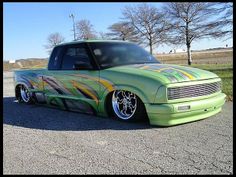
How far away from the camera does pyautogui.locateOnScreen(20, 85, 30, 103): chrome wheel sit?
8.35 m

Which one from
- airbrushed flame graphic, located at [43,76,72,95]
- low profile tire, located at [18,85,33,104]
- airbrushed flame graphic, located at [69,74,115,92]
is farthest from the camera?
low profile tire, located at [18,85,33,104]

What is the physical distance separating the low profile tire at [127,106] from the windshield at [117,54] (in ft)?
2.23

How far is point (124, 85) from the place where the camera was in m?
5.36

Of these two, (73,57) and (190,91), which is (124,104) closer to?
(190,91)

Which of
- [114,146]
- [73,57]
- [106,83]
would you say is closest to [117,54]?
[106,83]

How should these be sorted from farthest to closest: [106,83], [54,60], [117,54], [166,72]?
A: [54,60], [117,54], [106,83], [166,72]

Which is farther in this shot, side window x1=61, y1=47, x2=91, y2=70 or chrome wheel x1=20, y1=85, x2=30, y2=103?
chrome wheel x1=20, y1=85, x2=30, y2=103

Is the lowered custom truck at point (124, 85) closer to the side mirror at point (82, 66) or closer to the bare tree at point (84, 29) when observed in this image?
the side mirror at point (82, 66)

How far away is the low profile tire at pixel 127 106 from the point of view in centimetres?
533

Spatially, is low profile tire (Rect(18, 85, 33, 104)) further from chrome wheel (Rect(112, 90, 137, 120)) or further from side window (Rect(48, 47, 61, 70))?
chrome wheel (Rect(112, 90, 137, 120))

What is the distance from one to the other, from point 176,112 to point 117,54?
1.96 m

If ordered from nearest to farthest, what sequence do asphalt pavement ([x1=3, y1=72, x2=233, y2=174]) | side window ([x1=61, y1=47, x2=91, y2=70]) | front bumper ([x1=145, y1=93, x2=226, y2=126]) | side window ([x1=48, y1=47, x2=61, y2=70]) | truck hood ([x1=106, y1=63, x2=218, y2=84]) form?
asphalt pavement ([x1=3, y1=72, x2=233, y2=174]) < front bumper ([x1=145, y1=93, x2=226, y2=126]) < truck hood ([x1=106, y1=63, x2=218, y2=84]) < side window ([x1=61, y1=47, x2=91, y2=70]) < side window ([x1=48, y1=47, x2=61, y2=70])

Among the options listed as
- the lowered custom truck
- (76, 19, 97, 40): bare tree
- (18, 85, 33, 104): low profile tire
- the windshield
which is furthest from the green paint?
(76, 19, 97, 40): bare tree

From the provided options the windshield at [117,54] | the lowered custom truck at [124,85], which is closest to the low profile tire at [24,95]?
the lowered custom truck at [124,85]
